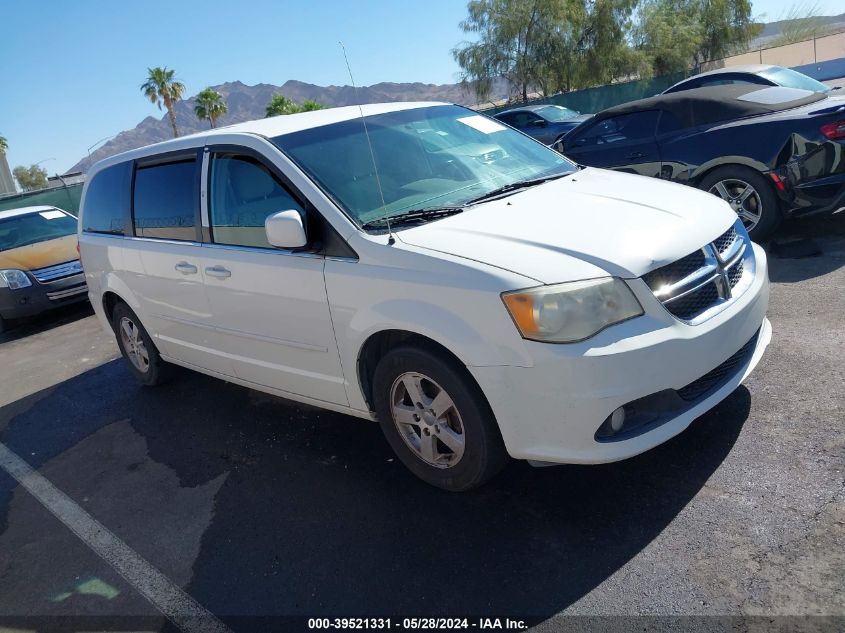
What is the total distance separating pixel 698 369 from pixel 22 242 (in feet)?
33.3

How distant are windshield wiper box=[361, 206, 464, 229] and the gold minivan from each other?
6.87 m

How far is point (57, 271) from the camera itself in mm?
9336

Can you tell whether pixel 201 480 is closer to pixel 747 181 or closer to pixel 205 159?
pixel 205 159

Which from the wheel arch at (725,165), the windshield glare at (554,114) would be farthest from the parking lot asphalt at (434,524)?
the windshield glare at (554,114)

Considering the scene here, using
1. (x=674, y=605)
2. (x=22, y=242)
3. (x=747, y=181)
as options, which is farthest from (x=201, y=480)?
(x=22, y=242)

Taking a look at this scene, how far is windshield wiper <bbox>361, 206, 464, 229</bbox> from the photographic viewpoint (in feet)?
11.3

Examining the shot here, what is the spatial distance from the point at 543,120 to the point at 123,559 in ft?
53.5

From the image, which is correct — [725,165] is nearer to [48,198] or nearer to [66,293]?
[66,293]

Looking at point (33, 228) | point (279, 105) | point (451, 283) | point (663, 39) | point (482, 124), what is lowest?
point (451, 283)

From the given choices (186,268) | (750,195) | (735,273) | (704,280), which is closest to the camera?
(704,280)

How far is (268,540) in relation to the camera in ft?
10.9

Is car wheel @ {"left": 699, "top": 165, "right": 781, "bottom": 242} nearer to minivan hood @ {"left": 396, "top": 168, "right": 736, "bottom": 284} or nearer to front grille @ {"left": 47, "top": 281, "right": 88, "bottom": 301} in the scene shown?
minivan hood @ {"left": 396, "top": 168, "right": 736, "bottom": 284}

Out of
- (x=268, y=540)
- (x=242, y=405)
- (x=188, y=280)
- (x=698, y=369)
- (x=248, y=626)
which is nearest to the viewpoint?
(x=248, y=626)

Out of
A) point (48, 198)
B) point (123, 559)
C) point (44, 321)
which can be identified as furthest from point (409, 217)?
point (48, 198)
